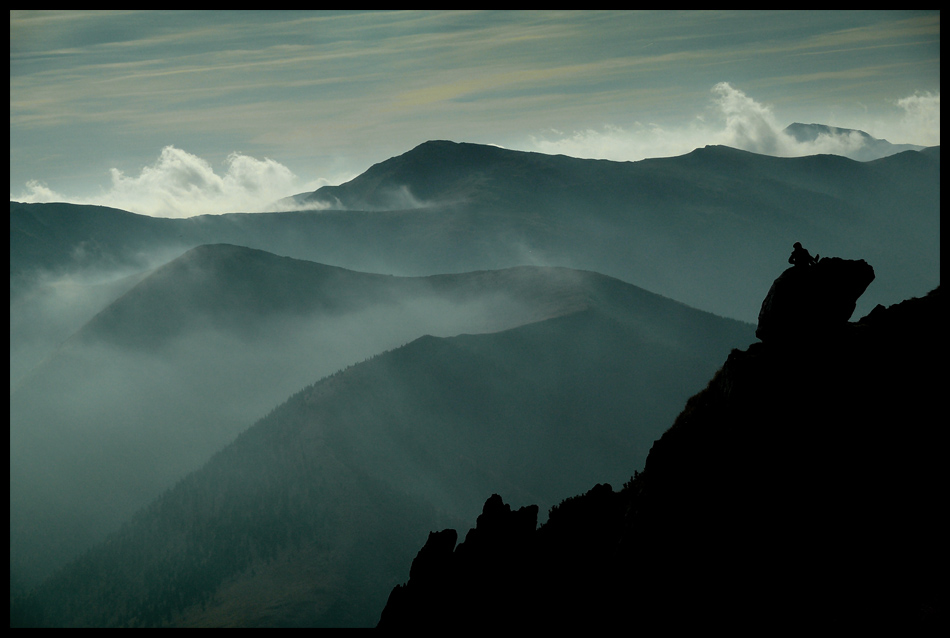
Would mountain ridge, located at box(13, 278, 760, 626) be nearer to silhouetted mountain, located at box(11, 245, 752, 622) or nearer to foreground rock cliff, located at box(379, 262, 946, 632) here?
silhouetted mountain, located at box(11, 245, 752, 622)

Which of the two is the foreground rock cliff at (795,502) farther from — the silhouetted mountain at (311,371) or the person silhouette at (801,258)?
the silhouetted mountain at (311,371)

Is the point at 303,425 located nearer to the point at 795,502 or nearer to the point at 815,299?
the point at 815,299

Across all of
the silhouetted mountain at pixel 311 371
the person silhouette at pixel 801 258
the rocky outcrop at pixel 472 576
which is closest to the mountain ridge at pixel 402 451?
the silhouetted mountain at pixel 311 371

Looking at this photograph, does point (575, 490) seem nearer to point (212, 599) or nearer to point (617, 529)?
point (212, 599)

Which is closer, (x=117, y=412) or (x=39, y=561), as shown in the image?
(x=39, y=561)

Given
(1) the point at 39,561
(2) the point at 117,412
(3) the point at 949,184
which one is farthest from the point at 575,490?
(2) the point at 117,412

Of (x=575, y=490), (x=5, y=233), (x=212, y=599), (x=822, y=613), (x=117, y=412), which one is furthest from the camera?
(x=117, y=412)
